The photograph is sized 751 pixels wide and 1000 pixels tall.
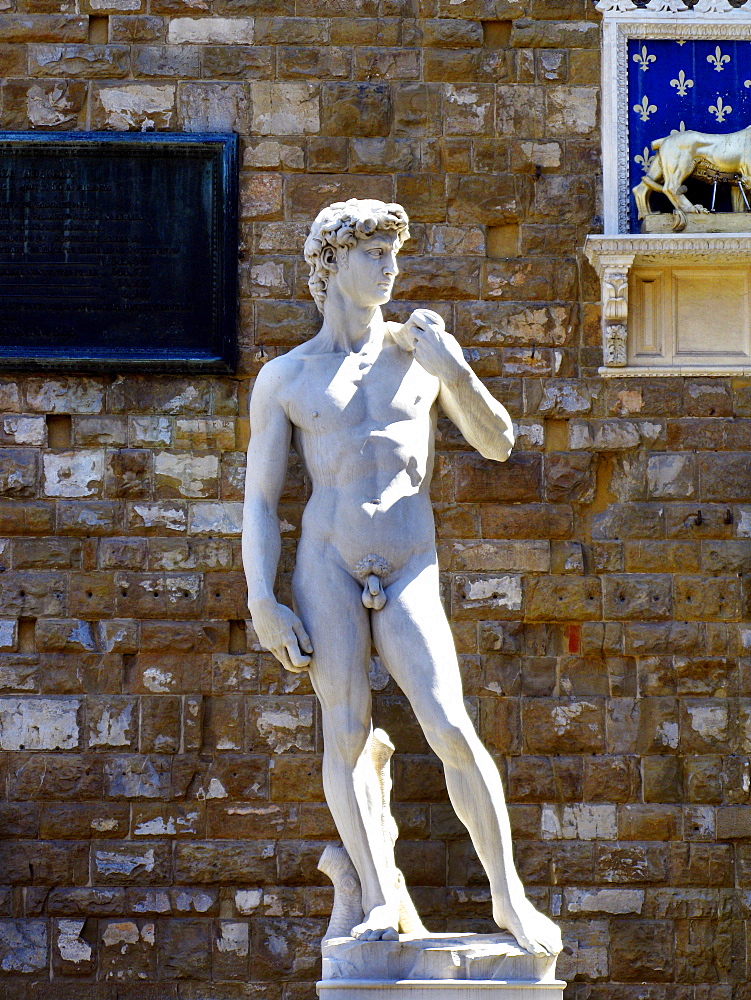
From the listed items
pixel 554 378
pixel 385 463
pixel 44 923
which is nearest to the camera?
pixel 385 463

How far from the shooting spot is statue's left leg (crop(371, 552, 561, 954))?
4.77 meters

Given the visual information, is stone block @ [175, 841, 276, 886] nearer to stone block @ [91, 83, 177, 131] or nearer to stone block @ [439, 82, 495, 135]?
stone block @ [91, 83, 177, 131]

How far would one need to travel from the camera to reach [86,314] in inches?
291

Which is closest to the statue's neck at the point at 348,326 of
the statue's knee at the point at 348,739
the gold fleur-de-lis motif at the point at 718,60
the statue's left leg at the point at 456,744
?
the statue's left leg at the point at 456,744

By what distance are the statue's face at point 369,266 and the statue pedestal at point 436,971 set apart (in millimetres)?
1976

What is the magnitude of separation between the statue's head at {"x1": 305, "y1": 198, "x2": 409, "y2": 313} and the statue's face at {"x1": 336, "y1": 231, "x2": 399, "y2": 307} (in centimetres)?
2

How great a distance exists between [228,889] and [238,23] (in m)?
3.85

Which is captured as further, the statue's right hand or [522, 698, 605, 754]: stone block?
[522, 698, 605, 754]: stone block

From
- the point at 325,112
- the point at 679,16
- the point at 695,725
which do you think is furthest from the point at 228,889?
the point at 679,16

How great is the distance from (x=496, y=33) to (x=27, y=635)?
3.45 metres

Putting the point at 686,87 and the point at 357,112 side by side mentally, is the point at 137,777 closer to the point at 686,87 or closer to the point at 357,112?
the point at 357,112

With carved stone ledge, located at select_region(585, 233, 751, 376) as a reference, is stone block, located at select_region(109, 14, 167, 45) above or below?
above

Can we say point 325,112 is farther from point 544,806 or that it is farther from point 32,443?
point 544,806

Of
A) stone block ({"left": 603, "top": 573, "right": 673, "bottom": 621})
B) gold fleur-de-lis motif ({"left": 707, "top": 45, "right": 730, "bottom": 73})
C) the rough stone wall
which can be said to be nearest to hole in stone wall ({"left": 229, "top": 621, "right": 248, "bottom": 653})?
Result: the rough stone wall
